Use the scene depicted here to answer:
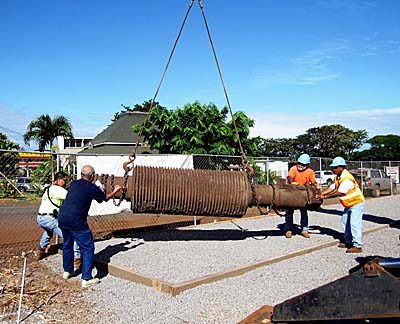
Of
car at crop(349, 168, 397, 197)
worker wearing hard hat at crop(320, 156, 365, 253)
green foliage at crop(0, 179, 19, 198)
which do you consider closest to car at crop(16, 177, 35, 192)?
green foliage at crop(0, 179, 19, 198)

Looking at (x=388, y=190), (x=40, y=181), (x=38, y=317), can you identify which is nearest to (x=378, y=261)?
(x=38, y=317)

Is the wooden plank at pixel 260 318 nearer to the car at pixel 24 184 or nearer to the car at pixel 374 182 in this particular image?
the car at pixel 24 184

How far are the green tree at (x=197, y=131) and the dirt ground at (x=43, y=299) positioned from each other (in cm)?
1239

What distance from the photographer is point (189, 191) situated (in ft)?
23.0

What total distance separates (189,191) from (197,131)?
12266mm

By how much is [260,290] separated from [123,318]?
1.95m

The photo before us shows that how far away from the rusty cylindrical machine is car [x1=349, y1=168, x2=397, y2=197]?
17281mm

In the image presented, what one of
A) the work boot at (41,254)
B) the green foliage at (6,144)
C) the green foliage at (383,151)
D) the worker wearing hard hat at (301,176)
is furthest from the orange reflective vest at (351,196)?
the green foliage at (383,151)

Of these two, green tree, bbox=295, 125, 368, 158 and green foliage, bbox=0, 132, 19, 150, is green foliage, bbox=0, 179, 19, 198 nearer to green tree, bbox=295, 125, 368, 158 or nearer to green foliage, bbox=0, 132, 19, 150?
green foliage, bbox=0, 132, 19, 150

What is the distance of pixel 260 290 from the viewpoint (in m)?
5.75

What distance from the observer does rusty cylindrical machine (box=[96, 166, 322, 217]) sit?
6.96 metres

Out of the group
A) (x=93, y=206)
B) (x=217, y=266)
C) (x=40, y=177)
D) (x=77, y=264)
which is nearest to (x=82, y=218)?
(x=77, y=264)

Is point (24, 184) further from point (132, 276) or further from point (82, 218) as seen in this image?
point (132, 276)

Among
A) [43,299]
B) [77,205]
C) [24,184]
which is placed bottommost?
[43,299]
